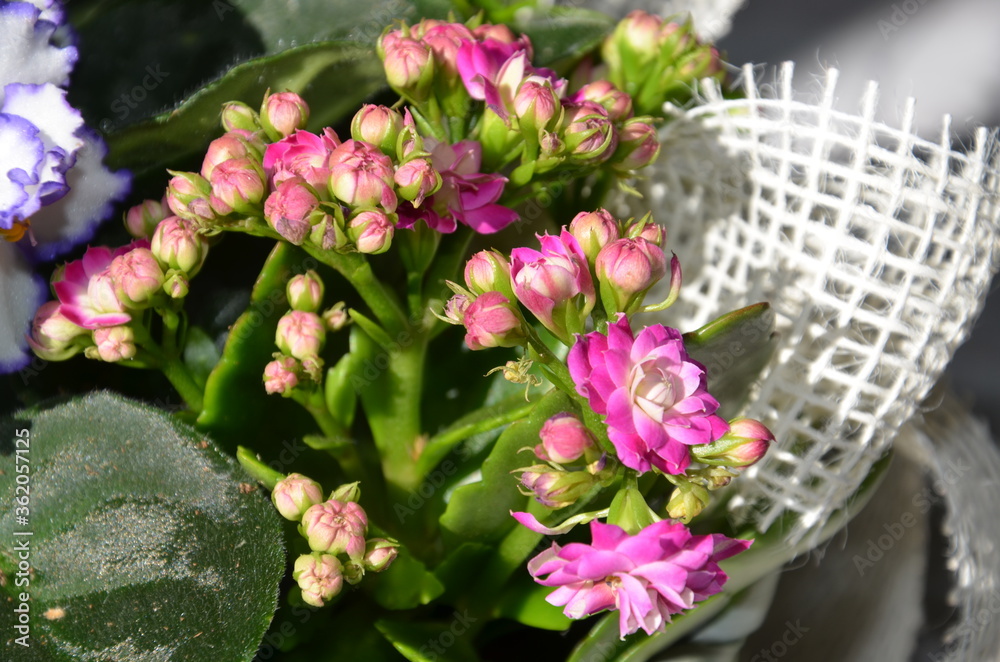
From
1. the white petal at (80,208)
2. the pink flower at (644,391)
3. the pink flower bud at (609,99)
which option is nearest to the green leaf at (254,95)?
the white petal at (80,208)

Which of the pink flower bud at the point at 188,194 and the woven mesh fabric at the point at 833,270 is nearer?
the pink flower bud at the point at 188,194

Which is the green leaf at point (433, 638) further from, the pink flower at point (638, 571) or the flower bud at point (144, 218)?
the flower bud at point (144, 218)

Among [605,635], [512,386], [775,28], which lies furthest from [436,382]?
[775,28]

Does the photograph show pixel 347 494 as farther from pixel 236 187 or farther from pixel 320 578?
pixel 236 187

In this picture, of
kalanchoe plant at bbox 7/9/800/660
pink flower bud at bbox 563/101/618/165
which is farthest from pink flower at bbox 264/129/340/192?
pink flower bud at bbox 563/101/618/165

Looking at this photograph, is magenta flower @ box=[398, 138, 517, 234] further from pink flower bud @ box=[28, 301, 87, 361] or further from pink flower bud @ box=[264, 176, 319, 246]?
pink flower bud @ box=[28, 301, 87, 361]

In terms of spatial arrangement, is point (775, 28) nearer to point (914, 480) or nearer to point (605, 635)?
point (914, 480)
